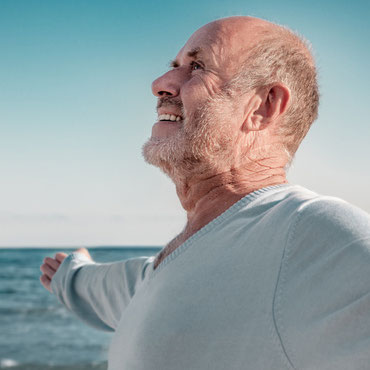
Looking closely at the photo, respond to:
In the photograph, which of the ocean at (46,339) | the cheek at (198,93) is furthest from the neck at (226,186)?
the ocean at (46,339)

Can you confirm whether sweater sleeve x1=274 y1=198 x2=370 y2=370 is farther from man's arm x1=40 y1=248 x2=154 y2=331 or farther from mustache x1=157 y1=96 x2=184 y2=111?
man's arm x1=40 y1=248 x2=154 y2=331

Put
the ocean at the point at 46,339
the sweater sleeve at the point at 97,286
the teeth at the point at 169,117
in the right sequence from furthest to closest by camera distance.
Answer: the ocean at the point at 46,339
the sweater sleeve at the point at 97,286
the teeth at the point at 169,117

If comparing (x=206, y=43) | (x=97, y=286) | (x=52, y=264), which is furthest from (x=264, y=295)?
(x=52, y=264)

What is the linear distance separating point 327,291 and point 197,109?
743 millimetres

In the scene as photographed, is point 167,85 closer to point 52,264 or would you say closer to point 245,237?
point 245,237

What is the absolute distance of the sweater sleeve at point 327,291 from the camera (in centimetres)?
84

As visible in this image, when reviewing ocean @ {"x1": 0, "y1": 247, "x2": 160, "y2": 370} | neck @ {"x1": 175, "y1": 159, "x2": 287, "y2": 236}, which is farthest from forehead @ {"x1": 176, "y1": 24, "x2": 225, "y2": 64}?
ocean @ {"x1": 0, "y1": 247, "x2": 160, "y2": 370}

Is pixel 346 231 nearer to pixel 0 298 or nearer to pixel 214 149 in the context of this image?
pixel 214 149

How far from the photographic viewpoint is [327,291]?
2.88 feet

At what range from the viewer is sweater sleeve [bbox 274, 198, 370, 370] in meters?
0.84

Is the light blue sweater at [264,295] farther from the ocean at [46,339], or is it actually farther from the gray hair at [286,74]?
the ocean at [46,339]

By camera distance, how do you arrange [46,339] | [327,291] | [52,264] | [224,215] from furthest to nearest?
[46,339] → [52,264] → [224,215] → [327,291]

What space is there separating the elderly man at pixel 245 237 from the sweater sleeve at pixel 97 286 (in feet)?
0.06

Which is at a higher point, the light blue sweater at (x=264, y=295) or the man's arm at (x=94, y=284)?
the light blue sweater at (x=264, y=295)
